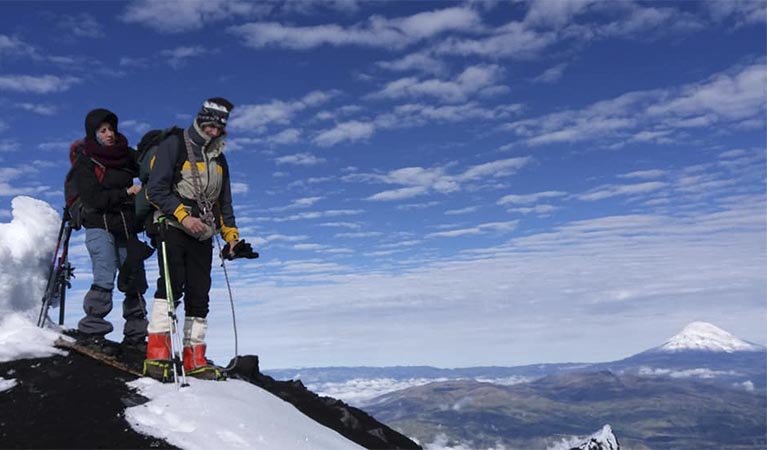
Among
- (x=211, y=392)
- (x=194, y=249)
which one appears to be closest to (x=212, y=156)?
(x=194, y=249)

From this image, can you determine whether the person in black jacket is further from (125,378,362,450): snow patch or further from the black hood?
(125,378,362,450): snow patch

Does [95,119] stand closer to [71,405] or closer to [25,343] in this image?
[25,343]

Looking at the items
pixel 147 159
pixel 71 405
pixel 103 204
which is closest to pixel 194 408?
pixel 71 405

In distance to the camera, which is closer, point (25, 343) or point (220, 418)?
point (220, 418)

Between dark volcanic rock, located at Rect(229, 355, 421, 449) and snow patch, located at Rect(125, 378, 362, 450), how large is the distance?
7.93 feet

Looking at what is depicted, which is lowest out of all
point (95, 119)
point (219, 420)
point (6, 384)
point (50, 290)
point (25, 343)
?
point (219, 420)

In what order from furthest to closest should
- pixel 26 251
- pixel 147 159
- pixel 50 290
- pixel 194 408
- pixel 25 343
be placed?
pixel 26 251 < pixel 50 290 < pixel 25 343 < pixel 147 159 < pixel 194 408

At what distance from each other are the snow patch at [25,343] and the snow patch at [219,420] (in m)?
2.23

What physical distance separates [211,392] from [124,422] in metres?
1.13

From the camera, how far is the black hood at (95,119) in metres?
9.99

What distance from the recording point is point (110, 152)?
32.9ft

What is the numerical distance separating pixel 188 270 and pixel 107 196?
2.12m

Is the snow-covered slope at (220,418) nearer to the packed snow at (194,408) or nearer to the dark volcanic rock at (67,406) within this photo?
the packed snow at (194,408)

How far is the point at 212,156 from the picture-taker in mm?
8984
